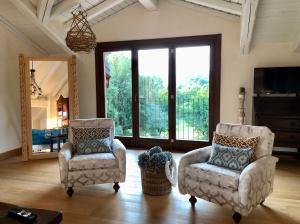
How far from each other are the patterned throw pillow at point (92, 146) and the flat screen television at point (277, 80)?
2.79m

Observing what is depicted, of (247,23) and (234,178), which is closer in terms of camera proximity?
(234,178)

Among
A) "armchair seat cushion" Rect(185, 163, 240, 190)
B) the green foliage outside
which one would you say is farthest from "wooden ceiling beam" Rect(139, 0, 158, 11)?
"armchair seat cushion" Rect(185, 163, 240, 190)

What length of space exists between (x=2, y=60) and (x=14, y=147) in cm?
164

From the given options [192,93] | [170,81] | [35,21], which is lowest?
[192,93]

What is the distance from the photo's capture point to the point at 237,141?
3.10m

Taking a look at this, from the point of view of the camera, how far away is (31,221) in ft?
6.32

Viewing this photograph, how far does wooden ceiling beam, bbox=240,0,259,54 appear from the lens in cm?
370

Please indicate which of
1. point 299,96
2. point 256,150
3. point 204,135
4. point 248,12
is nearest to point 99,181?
point 256,150

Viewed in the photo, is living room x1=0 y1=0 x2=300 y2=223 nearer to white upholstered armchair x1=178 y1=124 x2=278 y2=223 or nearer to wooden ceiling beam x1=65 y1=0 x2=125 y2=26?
wooden ceiling beam x1=65 y1=0 x2=125 y2=26

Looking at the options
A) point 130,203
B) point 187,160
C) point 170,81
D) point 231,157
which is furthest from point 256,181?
point 170,81

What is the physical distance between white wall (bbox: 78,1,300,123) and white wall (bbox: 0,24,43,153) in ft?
5.70

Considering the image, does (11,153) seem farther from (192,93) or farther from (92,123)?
(192,93)

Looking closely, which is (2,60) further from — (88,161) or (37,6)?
(88,161)

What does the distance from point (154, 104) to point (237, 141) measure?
111 inches
